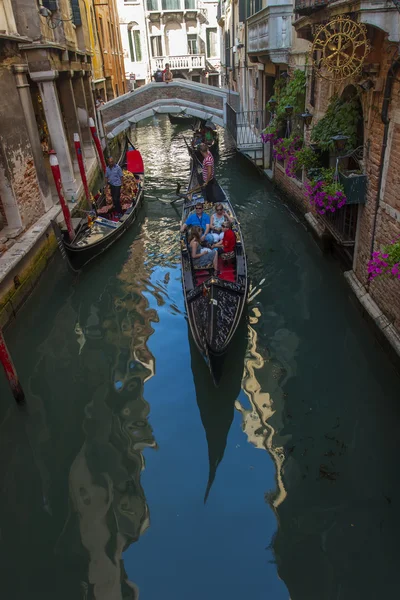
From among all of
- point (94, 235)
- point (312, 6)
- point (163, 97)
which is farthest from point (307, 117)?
point (163, 97)

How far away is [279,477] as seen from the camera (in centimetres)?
369

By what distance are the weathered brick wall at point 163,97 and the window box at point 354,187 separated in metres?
8.27

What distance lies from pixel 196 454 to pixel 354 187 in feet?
10.4

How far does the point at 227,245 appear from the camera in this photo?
578 centimetres

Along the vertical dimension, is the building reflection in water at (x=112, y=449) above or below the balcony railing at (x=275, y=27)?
below

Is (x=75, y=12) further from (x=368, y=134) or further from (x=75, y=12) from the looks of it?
(x=368, y=134)

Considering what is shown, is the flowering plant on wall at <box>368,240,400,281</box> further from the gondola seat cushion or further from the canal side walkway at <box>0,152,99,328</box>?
the canal side walkway at <box>0,152,99,328</box>

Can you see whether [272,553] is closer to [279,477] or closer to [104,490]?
[279,477]

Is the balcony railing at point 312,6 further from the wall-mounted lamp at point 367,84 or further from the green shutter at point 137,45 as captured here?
the green shutter at point 137,45

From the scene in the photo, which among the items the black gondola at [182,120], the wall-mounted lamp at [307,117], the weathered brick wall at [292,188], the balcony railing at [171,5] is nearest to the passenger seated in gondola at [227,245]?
the wall-mounted lamp at [307,117]

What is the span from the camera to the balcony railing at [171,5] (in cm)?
2417

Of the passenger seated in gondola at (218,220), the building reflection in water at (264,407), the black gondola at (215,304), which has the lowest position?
the building reflection in water at (264,407)

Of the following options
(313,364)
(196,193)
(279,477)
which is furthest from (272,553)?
(196,193)

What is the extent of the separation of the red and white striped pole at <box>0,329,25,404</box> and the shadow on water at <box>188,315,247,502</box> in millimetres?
1687
